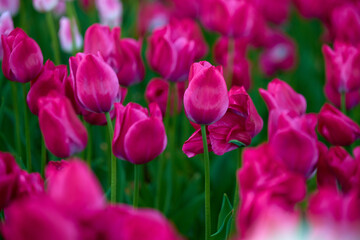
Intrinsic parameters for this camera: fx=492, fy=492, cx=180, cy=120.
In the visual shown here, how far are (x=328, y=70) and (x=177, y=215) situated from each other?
0.36 m

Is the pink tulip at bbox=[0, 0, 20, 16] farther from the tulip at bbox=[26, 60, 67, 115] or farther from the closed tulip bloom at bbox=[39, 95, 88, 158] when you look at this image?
the closed tulip bloom at bbox=[39, 95, 88, 158]

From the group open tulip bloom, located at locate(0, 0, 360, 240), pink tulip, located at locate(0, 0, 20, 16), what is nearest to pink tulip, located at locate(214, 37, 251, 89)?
open tulip bloom, located at locate(0, 0, 360, 240)

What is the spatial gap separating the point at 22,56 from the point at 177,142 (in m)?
0.60

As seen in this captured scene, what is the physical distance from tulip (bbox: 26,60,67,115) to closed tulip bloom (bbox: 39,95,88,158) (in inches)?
2.4

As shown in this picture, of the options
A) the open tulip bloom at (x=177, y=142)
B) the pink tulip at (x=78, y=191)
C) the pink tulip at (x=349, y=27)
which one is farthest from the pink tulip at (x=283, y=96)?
the pink tulip at (x=349, y=27)

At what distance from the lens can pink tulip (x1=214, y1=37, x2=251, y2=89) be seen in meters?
0.94

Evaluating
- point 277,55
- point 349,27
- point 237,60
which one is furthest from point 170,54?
point 277,55

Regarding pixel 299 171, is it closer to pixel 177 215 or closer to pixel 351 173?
pixel 351 173

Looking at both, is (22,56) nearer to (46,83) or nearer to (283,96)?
(46,83)

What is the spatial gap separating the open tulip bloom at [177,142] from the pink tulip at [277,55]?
34 cm

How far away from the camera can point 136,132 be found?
56 cm

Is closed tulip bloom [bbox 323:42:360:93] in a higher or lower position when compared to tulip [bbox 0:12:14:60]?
lower

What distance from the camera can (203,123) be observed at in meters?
0.59

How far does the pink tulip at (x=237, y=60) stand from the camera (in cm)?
94
